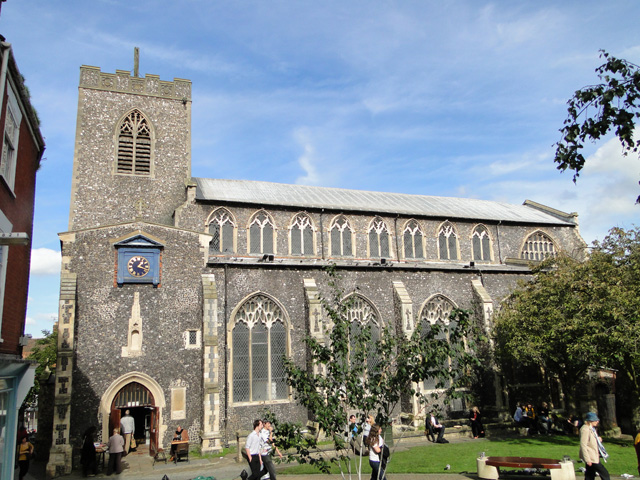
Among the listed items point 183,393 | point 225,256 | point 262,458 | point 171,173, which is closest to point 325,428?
point 262,458

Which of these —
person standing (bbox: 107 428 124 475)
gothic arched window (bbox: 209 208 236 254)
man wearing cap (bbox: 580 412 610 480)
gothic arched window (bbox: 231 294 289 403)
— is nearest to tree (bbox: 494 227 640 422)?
man wearing cap (bbox: 580 412 610 480)

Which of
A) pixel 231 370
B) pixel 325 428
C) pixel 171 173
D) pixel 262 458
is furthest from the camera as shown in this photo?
pixel 171 173

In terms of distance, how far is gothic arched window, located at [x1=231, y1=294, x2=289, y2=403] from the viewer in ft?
67.3

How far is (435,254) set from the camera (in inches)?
1089

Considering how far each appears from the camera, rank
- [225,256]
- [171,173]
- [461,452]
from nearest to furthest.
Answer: [461,452], [225,256], [171,173]

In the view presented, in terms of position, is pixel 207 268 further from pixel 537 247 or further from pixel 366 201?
pixel 537 247

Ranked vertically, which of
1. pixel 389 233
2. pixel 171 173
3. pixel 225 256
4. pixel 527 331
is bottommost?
pixel 527 331

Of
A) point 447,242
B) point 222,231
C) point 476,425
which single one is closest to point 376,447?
point 476,425

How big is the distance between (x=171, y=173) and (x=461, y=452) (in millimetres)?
18157

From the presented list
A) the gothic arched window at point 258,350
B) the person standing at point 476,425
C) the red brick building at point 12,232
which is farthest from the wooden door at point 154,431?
the person standing at point 476,425

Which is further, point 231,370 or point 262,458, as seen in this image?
point 231,370

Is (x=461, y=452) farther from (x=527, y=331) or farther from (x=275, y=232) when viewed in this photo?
(x=275, y=232)

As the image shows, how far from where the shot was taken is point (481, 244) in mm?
28953

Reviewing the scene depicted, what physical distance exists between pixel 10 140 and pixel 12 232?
90.9 inches
